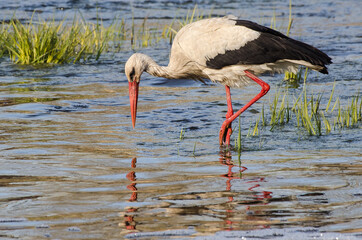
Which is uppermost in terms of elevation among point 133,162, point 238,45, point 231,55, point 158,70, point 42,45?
point 238,45

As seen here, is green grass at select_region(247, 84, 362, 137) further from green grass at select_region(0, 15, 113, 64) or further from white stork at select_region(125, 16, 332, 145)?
green grass at select_region(0, 15, 113, 64)

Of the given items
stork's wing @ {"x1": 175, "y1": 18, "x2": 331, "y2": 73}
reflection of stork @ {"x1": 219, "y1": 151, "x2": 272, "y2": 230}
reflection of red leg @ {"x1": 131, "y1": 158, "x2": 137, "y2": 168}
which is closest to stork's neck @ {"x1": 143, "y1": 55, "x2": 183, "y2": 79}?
stork's wing @ {"x1": 175, "y1": 18, "x2": 331, "y2": 73}

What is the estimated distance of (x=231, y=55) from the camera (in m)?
7.65

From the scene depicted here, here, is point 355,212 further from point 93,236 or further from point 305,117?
point 305,117

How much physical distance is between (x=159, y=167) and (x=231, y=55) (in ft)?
7.11

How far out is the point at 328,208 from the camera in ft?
15.2

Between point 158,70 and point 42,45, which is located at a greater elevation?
point 158,70

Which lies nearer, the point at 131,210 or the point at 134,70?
the point at 131,210

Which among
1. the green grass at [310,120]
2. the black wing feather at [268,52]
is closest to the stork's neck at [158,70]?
the black wing feather at [268,52]

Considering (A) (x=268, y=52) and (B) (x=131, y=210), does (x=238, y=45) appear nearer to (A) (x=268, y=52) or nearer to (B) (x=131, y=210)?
(A) (x=268, y=52)

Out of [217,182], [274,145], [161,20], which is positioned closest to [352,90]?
[274,145]

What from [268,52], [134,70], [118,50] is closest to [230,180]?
[268,52]

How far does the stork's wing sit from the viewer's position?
732 centimetres

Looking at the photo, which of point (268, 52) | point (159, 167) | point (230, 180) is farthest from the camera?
point (268, 52)
